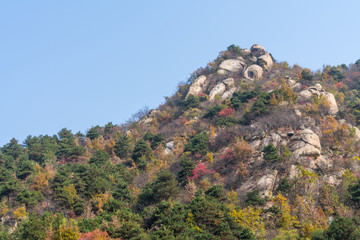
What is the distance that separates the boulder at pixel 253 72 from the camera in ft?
210

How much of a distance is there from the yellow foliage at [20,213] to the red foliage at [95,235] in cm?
1346

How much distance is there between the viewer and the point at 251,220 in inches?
1072

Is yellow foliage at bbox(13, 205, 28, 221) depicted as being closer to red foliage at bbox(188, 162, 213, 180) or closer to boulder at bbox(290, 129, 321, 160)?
red foliage at bbox(188, 162, 213, 180)

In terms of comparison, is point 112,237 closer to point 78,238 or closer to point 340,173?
point 78,238

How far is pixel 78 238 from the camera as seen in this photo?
22.5m

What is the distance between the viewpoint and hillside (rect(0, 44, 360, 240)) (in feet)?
83.0

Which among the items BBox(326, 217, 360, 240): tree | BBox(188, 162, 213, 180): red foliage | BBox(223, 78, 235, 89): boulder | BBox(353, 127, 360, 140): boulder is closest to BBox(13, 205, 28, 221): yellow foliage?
BBox(188, 162, 213, 180): red foliage

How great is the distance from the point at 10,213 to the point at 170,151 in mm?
20225

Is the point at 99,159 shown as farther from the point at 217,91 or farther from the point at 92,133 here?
the point at 217,91

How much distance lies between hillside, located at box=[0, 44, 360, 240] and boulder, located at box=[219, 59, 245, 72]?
722cm

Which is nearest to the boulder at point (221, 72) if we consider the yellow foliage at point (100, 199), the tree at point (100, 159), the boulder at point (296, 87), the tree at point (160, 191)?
the boulder at point (296, 87)

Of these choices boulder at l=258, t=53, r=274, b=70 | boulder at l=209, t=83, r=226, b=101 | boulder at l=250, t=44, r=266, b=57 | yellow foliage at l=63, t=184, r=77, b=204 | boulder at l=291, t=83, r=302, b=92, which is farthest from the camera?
boulder at l=250, t=44, r=266, b=57

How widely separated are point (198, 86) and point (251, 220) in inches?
1639

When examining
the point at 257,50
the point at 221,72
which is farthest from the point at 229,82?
the point at 257,50
